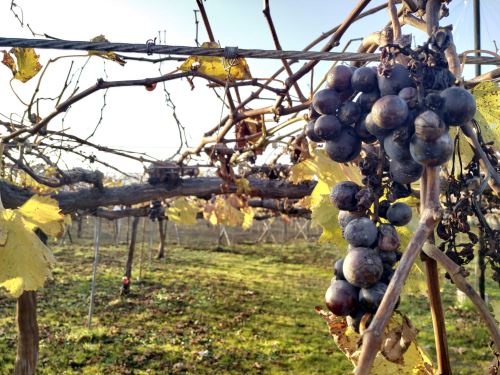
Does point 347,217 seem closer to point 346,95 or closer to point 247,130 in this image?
point 346,95

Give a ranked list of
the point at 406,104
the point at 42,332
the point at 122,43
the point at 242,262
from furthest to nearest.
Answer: the point at 242,262 < the point at 42,332 < the point at 122,43 < the point at 406,104

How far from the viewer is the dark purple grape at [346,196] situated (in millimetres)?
870

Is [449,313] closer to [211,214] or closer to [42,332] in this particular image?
[211,214]

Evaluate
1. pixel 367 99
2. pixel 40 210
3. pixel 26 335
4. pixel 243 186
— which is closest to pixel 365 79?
pixel 367 99

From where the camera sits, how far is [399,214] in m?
0.88

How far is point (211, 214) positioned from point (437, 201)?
9.58 meters

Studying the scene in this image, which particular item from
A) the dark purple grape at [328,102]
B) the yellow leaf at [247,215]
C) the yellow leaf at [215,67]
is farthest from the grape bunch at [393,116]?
the yellow leaf at [247,215]

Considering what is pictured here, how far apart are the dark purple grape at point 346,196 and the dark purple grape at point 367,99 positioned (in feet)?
0.50

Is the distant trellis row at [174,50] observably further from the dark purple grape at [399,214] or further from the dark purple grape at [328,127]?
the dark purple grape at [399,214]

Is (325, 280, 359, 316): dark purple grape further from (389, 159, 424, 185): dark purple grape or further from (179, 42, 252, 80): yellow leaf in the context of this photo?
(179, 42, 252, 80): yellow leaf

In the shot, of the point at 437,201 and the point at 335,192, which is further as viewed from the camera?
the point at 335,192

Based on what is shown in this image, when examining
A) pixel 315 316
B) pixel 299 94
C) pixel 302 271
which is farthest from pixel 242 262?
pixel 299 94

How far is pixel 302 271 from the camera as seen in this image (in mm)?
14180

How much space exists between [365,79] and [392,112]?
12 cm
